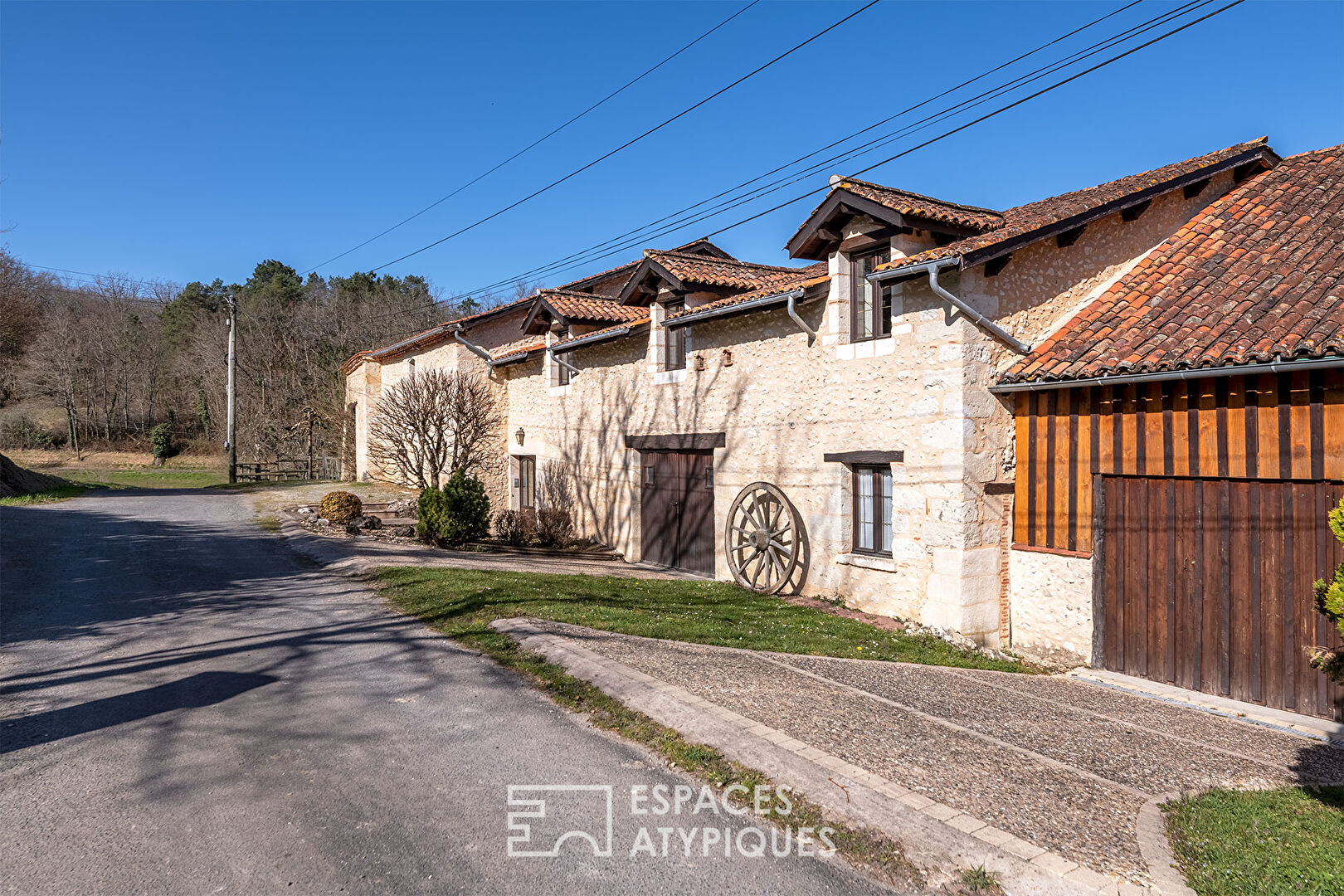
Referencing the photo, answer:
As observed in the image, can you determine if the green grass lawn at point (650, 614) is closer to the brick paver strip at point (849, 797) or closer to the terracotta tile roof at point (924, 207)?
the brick paver strip at point (849, 797)

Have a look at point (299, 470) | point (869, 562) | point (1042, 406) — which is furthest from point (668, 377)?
point (299, 470)

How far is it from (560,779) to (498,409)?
17.3 meters

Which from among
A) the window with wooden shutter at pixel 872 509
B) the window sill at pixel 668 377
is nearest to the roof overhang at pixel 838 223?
the window with wooden shutter at pixel 872 509

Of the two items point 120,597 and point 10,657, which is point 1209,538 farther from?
point 120,597

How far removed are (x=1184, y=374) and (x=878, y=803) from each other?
5.92 m

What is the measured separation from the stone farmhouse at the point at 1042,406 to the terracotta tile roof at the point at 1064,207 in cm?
6

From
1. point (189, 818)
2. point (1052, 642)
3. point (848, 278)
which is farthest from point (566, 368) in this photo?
point (189, 818)

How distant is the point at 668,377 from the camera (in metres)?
14.9

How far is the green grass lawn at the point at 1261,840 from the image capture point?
364 centimetres

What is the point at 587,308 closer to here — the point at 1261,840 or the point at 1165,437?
the point at 1165,437

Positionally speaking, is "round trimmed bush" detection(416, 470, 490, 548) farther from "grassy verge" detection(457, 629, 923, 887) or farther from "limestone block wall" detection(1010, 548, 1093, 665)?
"limestone block wall" detection(1010, 548, 1093, 665)

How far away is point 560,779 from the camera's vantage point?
4.84 m

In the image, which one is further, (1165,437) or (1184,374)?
(1165,437)

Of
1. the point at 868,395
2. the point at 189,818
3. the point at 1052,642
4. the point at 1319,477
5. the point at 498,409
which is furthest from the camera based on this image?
the point at 498,409
